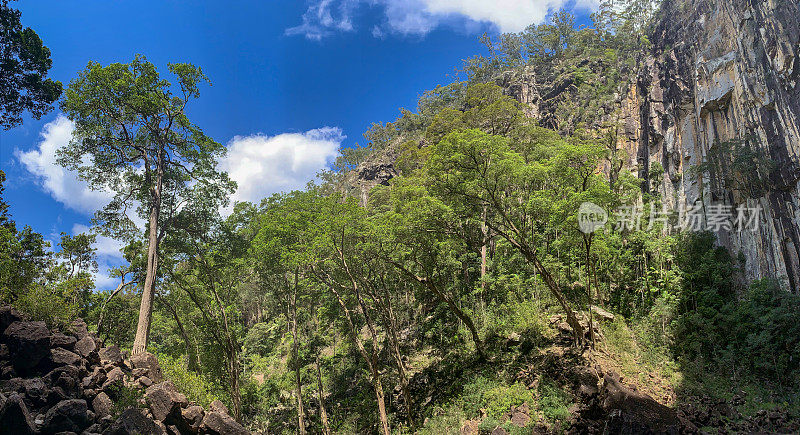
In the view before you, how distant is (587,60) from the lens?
132ft

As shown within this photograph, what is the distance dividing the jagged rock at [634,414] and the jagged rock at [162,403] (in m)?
10.8

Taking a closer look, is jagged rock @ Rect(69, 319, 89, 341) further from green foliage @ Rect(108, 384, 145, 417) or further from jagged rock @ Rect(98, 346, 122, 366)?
green foliage @ Rect(108, 384, 145, 417)

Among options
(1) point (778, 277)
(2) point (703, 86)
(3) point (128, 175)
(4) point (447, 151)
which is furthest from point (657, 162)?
(3) point (128, 175)

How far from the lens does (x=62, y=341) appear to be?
9188 mm

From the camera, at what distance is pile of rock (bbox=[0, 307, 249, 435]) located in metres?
7.62

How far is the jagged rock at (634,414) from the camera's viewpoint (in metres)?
8.96

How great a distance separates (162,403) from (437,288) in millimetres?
9931

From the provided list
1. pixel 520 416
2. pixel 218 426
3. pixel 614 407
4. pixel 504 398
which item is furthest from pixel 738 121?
pixel 218 426

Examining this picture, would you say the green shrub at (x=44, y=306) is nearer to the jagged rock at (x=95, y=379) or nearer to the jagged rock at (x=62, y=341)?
the jagged rock at (x=62, y=341)

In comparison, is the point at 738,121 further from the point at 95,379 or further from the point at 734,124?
the point at 95,379

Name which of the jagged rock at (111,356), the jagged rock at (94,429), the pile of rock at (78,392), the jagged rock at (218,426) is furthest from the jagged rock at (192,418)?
the jagged rock at (111,356)

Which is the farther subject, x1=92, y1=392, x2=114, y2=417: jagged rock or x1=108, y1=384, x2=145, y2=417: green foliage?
x1=108, y1=384, x2=145, y2=417: green foliage

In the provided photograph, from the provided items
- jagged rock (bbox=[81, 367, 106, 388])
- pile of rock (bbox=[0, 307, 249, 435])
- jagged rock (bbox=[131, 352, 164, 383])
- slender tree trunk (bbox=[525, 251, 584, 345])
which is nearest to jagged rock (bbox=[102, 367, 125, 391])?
pile of rock (bbox=[0, 307, 249, 435])

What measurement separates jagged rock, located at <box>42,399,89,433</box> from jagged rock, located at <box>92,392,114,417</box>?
19.6 inches
